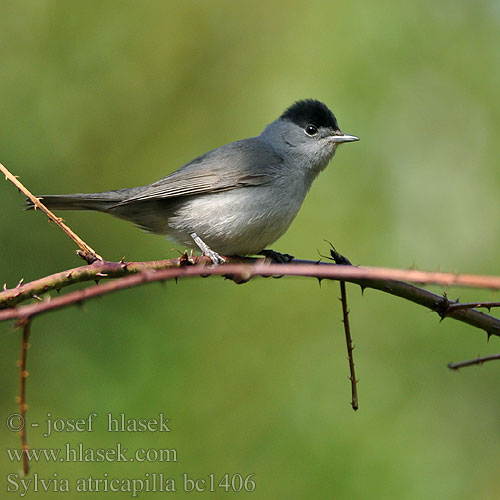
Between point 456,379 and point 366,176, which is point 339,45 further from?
point 456,379

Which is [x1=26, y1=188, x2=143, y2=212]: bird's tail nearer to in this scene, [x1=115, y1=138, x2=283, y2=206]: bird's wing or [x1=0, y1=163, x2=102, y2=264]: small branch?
[x1=115, y1=138, x2=283, y2=206]: bird's wing

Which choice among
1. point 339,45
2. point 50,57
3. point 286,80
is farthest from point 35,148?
point 339,45

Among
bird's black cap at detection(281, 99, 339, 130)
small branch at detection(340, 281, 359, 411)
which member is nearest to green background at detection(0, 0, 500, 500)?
bird's black cap at detection(281, 99, 339, 130)

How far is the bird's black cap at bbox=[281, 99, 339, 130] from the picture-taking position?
4738mm

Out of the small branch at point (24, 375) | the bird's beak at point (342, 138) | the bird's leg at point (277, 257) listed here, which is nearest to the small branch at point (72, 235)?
the small branch at point (24, 375)

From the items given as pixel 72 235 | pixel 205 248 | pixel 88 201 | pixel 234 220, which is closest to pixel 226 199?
pixel 234 220

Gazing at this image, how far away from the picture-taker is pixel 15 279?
4.84m

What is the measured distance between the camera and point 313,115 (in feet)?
15.6

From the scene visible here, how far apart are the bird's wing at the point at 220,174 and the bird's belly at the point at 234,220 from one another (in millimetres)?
72

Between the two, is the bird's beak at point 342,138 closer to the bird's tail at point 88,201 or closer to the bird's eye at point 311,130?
the bird's eye at point 311,130

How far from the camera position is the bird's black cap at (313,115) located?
4738 millimetres

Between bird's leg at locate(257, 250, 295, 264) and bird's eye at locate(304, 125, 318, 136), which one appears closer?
bird's leg at locate(257, 250, 295, 264)

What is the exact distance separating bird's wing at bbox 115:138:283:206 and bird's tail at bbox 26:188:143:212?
8 centimetres

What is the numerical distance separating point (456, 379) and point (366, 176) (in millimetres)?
1804
